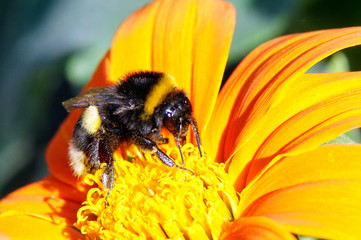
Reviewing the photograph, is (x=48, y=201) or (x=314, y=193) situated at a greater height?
(x=314, y=193)

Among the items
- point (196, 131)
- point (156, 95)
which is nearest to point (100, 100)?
point (156, 95)

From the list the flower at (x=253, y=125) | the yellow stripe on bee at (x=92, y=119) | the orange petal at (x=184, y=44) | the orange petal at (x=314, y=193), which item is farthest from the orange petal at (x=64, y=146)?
the orange petal at (x=314, y=193)

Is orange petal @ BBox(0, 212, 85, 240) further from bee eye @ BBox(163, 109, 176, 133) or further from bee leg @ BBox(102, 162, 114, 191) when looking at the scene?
bee eye @ BBox(163, 109, 176, 133)

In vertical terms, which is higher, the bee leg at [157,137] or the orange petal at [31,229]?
the bee leg at [157,137]

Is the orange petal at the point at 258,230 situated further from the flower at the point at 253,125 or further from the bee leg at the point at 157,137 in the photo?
the bee leg at the point at 157,137

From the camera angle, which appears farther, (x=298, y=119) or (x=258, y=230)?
(x=298, y=119)

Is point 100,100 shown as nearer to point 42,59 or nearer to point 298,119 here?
point 298,119
